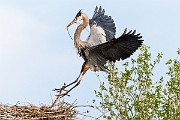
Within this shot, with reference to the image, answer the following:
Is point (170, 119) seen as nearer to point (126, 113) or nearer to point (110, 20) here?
point (126, 113)

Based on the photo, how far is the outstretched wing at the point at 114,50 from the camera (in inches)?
316

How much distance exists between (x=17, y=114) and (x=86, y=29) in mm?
2303

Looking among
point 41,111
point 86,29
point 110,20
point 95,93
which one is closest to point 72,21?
point 86,29

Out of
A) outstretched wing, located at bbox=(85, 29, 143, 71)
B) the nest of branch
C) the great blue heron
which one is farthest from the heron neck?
the nest of branch

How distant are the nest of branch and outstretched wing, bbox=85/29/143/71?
3.82 feet

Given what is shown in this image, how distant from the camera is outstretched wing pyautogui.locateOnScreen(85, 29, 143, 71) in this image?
8039 millimetres

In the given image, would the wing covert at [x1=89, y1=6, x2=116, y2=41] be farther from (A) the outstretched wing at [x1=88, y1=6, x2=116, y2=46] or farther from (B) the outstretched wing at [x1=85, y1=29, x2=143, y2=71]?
(B) the outstretched wing at [x1=85, y1=29, x2=143, y2=71]

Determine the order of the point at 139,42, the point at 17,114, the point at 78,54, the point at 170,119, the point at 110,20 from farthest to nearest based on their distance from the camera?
1. the point at 170,119
2. the point at 110,20
3. the point at 78,54
4. the point at 139,42
5. the point at 17,114

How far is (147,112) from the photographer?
1187cm

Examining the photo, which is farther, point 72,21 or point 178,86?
point 178,86

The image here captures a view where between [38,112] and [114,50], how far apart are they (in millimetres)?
1574

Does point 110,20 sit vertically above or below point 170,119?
above

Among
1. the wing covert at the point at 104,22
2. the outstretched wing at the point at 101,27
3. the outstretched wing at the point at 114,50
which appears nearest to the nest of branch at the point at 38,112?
the outstretched wing at the point at 114,50

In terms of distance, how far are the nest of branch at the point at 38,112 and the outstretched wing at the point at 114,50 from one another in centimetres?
116
